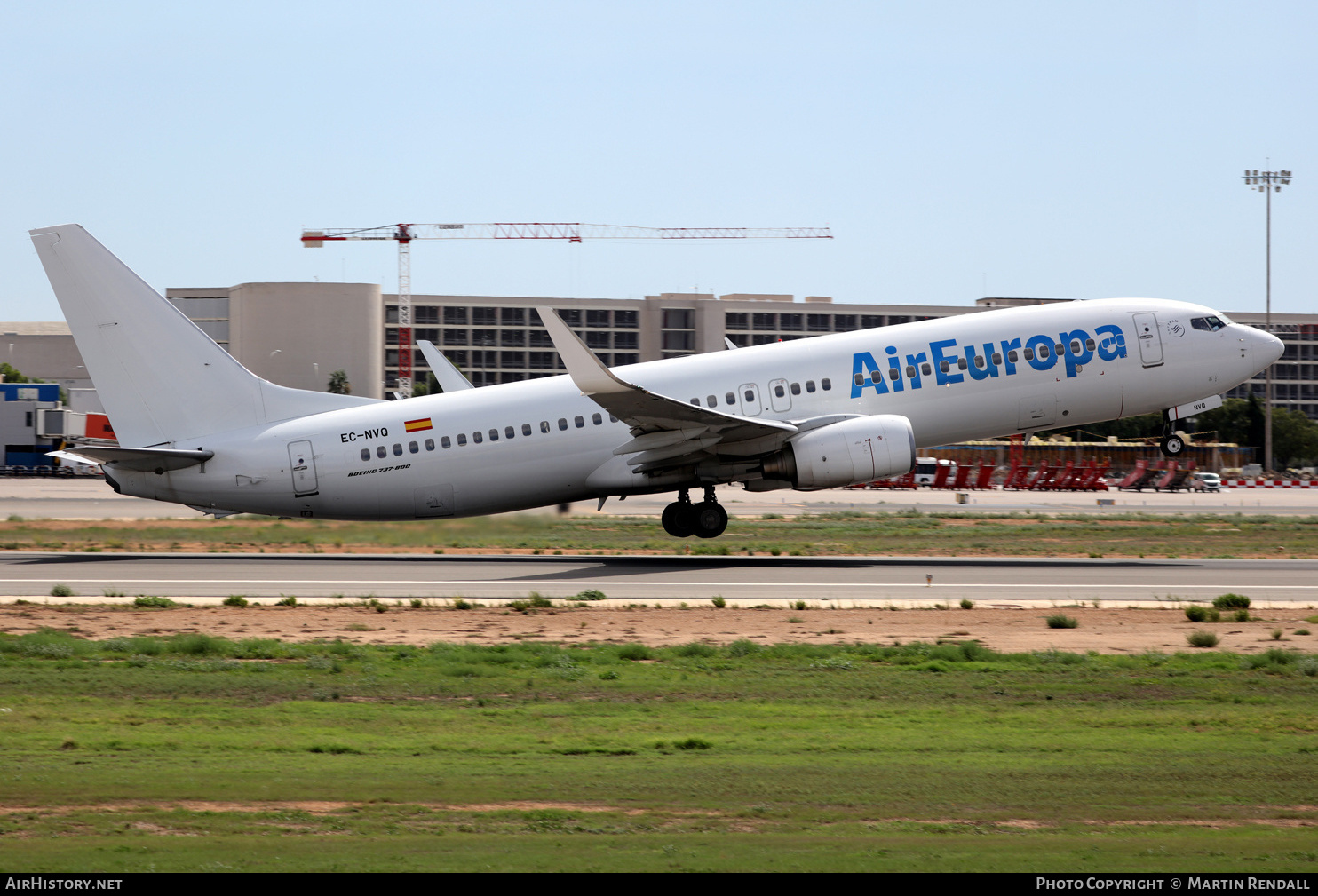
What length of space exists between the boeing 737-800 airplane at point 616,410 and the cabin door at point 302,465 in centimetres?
5

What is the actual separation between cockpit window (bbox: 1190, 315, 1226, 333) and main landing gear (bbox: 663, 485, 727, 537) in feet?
42.7

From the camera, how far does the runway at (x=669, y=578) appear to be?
24.1 m

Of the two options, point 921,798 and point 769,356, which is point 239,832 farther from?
point 769,356

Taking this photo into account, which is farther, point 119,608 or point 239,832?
point 119,608

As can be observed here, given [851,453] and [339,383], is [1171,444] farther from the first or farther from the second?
[339,383]

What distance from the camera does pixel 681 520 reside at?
31141 millimetres

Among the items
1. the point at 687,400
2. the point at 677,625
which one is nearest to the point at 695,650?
the point at 677,625

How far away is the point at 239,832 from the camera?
8891 mm

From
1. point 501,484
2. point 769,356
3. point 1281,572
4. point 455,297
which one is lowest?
point 1281,572

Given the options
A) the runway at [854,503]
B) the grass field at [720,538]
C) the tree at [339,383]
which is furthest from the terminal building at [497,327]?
the grass field at [720,538]

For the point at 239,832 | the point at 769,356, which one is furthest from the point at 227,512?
the point at 239,832

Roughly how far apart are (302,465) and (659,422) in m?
8.72

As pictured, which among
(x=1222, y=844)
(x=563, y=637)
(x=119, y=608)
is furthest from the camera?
(x=119, y=608)

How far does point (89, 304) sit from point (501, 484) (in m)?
10.5
